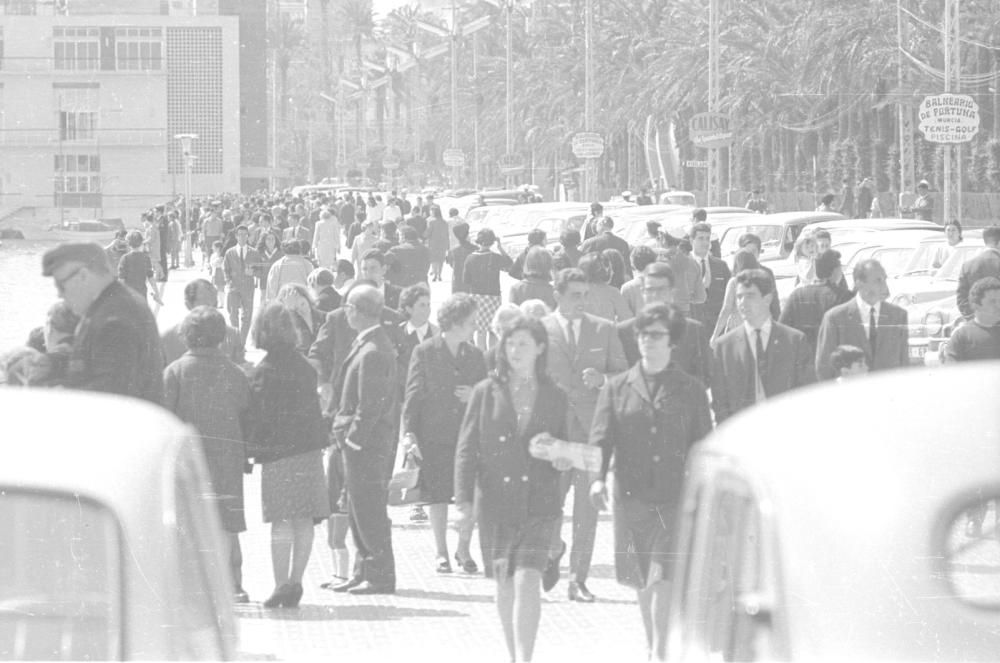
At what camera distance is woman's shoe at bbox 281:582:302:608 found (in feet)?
21.5

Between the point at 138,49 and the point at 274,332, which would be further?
the point at 138,49

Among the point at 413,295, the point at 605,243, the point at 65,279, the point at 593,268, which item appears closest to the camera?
the point at 65,279

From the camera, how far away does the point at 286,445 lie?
6.45 metres

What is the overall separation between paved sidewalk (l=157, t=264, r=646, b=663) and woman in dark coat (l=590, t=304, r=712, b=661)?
0.39m

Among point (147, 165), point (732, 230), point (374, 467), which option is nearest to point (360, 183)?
point (732, 230)

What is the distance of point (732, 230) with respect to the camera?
2064cm

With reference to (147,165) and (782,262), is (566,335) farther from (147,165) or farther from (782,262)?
(782,262)

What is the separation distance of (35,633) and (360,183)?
101 meters

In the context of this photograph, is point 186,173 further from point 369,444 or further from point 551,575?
point 551,575

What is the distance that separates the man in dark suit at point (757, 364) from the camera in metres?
6.45

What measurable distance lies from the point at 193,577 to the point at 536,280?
775cm

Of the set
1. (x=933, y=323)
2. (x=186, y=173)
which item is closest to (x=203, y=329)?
(x=933, y=323)

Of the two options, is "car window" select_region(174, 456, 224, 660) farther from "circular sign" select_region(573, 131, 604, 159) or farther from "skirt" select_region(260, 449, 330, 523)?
"circular sign" select_region(573, 131, 604, 159)

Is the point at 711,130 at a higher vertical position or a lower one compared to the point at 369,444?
higher
